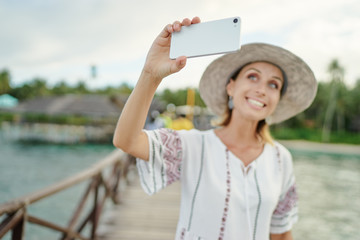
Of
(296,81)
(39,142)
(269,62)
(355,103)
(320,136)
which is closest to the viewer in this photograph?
(269,62)

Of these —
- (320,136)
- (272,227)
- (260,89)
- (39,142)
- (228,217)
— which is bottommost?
(39,142)

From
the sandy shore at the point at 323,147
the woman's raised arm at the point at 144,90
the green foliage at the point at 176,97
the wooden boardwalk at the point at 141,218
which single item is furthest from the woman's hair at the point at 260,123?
the green foliage at the point at 176,97

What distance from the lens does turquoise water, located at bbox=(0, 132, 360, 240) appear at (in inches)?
299

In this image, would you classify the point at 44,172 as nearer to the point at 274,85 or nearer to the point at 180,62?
the point at 274,85

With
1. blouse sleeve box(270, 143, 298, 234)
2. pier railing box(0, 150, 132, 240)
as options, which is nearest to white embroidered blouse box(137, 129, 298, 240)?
blouse sleeve box(270, 143, 298, 234)

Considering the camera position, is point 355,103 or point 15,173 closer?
point 15,173

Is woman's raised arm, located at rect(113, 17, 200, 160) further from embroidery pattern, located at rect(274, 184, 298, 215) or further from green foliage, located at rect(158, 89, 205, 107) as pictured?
green foliage, located at rect(158, 89, 205, 107)

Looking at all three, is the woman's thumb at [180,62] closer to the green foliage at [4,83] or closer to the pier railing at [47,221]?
the pier railing at [47,221]

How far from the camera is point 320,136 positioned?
2800 centimetres

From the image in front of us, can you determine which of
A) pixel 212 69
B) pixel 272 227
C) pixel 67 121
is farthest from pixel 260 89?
pixel 67 121

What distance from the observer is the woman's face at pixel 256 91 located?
112cm

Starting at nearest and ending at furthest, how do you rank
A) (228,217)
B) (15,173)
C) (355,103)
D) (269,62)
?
(228,217) → (269,62) → (15,173) → (355,103)

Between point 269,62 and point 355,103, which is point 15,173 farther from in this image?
point 355,103

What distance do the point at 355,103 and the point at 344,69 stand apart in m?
4.28
